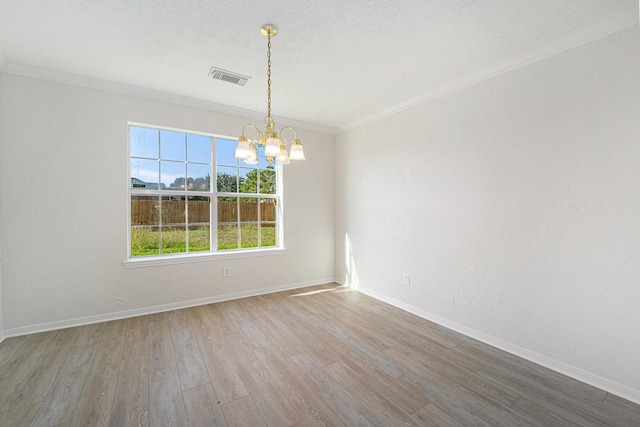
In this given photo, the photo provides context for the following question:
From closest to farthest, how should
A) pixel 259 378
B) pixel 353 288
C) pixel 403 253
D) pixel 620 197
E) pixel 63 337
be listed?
pixel 620 197, pixel 259 378, pixel 63 337, pixel 403 253, pixel 353 288

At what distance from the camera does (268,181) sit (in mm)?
4230

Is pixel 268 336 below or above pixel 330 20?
below

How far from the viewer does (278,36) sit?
216 cm

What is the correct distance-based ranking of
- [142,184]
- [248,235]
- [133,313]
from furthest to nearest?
[248,235]
[142,184]
[133,313]

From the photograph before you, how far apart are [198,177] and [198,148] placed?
40 centimetres

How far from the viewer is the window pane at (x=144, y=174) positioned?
327 cm

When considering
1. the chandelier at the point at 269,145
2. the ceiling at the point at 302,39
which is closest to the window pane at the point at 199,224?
the ceiling at the point at 302,39

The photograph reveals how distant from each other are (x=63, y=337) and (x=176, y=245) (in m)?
→ 1.35

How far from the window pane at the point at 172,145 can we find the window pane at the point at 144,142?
7cm

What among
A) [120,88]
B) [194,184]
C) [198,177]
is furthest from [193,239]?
[120,88]

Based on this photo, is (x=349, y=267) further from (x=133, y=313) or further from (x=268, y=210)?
(x=133, y=313)

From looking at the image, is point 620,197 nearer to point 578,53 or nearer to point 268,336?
point 578,53

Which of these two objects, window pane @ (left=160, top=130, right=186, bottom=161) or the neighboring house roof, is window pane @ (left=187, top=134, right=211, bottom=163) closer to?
window pane @ (left=160, top=130, right=186, bottom=161)

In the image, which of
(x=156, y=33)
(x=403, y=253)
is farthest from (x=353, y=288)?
(x=156, y=33)
